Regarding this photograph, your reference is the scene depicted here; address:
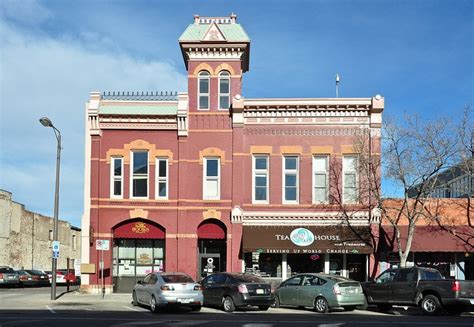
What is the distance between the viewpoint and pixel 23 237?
55.1 m

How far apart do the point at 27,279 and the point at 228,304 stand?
23.5 metres

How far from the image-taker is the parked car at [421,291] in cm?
2056

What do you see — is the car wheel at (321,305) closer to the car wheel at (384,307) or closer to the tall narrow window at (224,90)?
the car wheel at (384,307)

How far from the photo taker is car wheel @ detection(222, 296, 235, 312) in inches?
872

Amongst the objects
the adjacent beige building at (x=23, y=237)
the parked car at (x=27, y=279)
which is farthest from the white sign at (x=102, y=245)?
the adjacent beige building at (x=23, y=237)

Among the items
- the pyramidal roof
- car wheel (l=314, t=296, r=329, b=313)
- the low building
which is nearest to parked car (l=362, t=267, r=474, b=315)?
car wheel (l=314, t=296, r=329, b=313)

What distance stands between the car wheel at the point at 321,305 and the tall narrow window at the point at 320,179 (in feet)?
29.8

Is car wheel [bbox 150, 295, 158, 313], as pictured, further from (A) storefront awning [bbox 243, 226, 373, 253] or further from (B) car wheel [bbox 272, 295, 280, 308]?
(A) storefront awning [bbox 243, 226, 373, 253]

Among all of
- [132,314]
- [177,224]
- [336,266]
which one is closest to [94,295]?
[177,224]

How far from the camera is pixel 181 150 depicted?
31.1 meters

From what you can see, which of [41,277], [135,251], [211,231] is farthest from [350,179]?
[41,277]

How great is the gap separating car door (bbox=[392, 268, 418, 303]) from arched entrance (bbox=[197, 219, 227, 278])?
10841 millimetres

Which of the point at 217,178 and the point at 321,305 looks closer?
the point at 321,305

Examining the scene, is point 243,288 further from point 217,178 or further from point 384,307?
point 217,178
